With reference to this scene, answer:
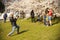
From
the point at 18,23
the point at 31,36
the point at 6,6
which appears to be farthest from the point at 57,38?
the point at 6,6

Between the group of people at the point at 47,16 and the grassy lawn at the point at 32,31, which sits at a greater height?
the group of people at the point at 47,16

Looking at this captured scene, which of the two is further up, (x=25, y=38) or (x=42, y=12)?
(x=42, y=12)

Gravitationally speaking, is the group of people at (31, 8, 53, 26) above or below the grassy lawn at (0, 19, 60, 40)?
above

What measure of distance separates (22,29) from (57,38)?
307 millimetres

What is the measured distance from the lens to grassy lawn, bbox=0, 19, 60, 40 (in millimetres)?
2053

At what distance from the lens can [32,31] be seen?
208 cm

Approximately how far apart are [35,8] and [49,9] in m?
0.12

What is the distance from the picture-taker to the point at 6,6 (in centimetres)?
208

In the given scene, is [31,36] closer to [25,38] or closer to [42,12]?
[25,38]

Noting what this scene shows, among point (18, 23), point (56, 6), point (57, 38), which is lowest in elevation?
point (57, 38)

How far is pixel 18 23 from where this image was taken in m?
2.10

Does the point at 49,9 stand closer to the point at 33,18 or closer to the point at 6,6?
the point at 33,18

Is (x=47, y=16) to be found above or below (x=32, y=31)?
above

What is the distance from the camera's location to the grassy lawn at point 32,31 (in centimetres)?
205
